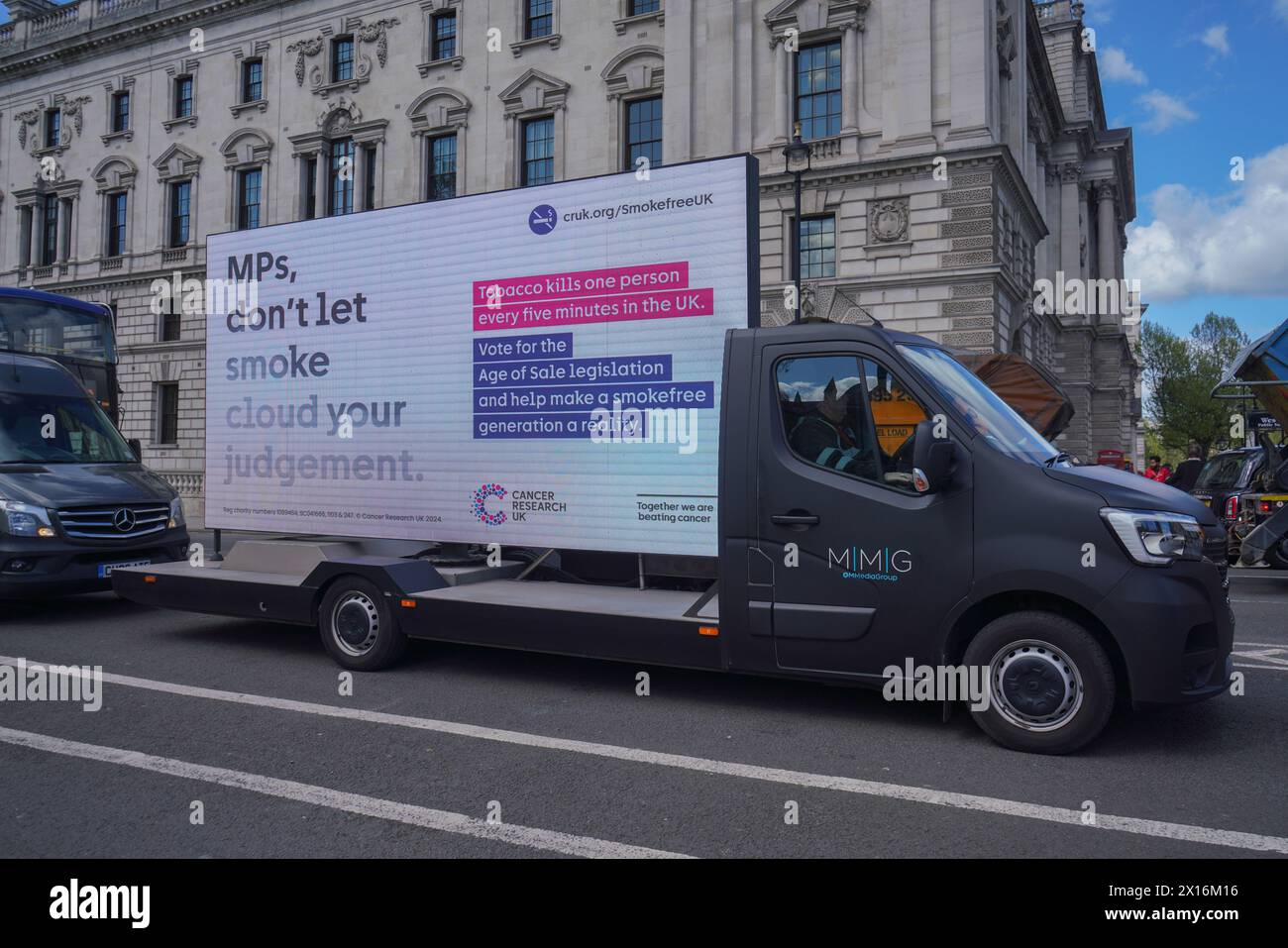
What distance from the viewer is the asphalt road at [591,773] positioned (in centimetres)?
384

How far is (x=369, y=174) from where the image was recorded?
35688 mm

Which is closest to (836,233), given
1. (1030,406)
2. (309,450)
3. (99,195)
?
(1030,406)

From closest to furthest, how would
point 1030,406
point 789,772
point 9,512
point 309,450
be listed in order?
point 789,772 → point 309,450 → point 9,512 → point 1030,406

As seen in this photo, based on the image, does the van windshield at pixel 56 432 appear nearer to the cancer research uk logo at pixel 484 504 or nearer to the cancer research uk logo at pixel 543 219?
the cancer research uk logo at pixel 484 504

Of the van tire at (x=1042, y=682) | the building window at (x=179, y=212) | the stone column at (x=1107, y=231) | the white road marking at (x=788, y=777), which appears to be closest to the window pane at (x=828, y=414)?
the van tire at (x=1042, y=682)

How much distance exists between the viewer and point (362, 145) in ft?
116

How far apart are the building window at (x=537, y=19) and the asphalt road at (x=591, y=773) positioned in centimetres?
2957

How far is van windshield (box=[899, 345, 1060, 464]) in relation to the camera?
17.2ft

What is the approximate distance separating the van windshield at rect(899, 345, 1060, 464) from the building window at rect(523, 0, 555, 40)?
29.7 m

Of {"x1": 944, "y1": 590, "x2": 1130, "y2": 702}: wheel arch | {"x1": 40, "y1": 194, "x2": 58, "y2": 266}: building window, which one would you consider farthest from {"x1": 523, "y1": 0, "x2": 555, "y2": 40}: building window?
{"x1": 944, "y1": 590, "x2": 1130, "y2": 702}: wheel arch

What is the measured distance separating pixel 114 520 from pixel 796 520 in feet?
23.9

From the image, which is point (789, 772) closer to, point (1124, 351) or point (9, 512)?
point (9, 512)

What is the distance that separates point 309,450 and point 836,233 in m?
22.0

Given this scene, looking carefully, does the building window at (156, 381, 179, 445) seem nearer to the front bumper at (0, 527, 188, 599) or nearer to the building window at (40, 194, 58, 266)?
the building window at (40, 194, 58, 266)
